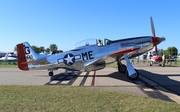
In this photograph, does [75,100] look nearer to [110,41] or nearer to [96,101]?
[96,101]

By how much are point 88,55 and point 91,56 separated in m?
0.21

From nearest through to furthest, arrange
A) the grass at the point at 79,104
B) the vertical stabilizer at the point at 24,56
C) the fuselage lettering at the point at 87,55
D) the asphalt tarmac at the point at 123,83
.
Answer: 1. the grass at the point at 79,104
2. the asphalt tarmac at the point at 123,83
3. the fuselage lettering at the point at 87,55
4. the vertical stabilizer at the point at 24,56

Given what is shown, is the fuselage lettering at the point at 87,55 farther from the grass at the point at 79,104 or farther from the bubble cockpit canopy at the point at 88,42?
the grass at the point at 79,104

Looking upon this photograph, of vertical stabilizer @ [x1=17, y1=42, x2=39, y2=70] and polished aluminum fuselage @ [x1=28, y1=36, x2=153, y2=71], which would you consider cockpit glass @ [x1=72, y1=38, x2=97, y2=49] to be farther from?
vertical stabilizer @ [x1=17, y1=42, x2=39, y2=70]

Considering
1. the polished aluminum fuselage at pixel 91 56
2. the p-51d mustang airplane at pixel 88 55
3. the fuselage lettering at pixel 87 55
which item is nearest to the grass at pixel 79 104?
A: the p-51d mustang airplane at pixel 88 55

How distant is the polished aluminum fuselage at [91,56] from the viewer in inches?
437

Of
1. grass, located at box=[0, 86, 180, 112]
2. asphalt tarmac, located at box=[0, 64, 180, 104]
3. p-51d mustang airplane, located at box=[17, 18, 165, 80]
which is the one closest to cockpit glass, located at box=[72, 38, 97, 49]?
p-51d mustang airplane, located at box=[17, 18, 165, 80]

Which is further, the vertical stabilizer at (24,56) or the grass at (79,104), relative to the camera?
the vertical stabilizer at (24,56)

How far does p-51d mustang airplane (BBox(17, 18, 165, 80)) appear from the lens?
36.3 ft

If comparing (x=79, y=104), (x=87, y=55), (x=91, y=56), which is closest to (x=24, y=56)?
(x=87, y=55)

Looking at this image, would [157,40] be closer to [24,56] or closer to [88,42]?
[88,42]

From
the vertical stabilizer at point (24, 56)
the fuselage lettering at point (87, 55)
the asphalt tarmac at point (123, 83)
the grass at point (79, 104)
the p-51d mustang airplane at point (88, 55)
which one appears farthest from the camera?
the vertical stabilizer at point (24, 56)

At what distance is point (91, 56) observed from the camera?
38.0 feet

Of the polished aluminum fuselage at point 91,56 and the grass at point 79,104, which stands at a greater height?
the polished aluminum fuselage at point 91,56
